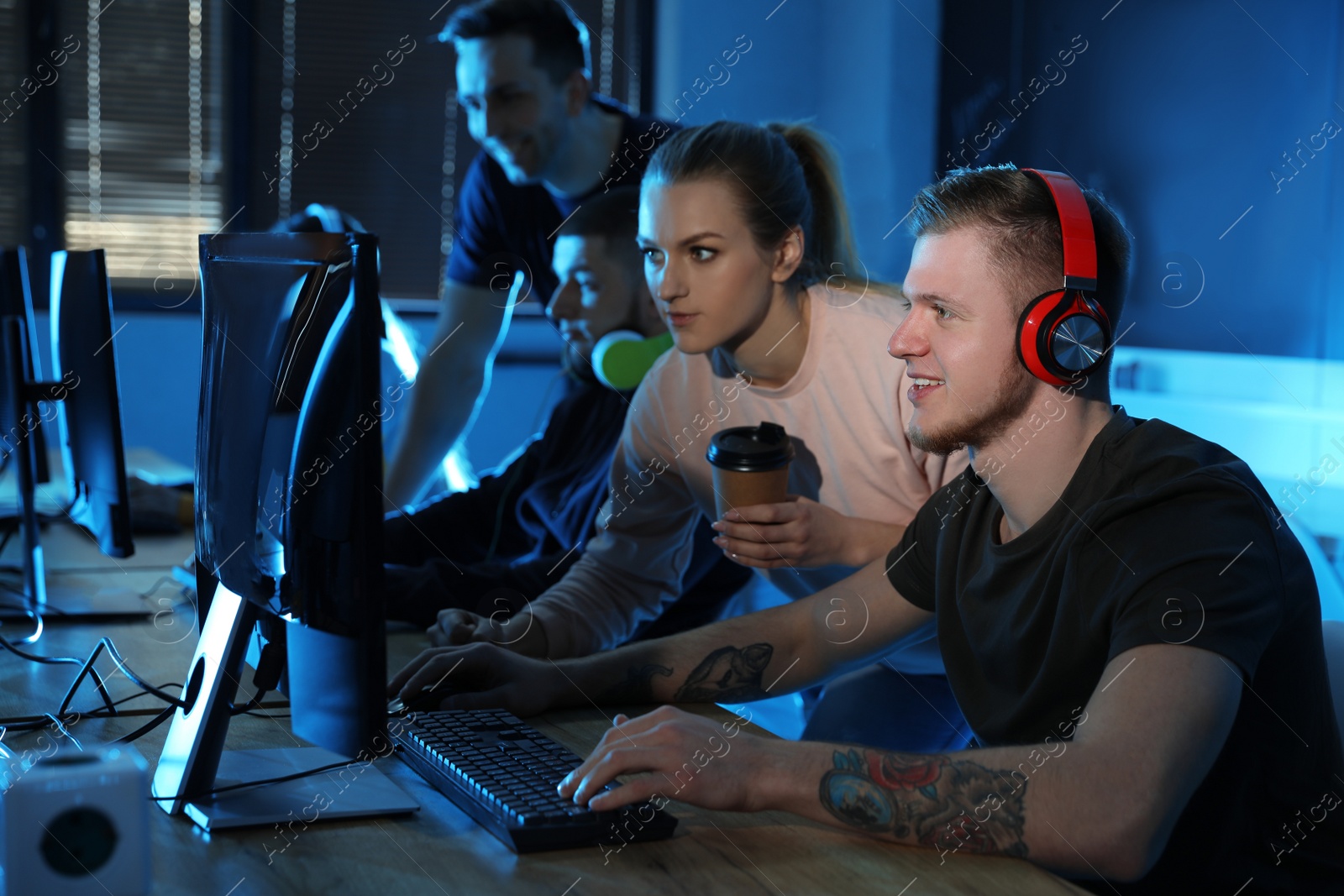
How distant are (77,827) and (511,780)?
34 centimetres

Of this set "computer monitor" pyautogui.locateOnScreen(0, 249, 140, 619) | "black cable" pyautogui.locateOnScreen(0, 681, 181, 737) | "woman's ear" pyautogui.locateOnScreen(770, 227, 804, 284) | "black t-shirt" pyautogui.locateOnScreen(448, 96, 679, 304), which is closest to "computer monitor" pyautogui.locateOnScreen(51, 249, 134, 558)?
"computer monitor" pyautogui.locateOnScreen(0, 249, 140, 619)

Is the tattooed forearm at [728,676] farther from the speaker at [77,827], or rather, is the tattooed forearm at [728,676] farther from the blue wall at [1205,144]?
the blue wall at [1205,144]

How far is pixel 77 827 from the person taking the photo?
724mm

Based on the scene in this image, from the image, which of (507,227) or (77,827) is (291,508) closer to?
(77,827)

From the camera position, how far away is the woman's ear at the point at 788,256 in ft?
5.49

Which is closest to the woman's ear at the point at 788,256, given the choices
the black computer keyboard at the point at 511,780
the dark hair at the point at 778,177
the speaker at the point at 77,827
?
the dark hair at the point at 778,177

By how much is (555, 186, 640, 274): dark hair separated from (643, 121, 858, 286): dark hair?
0.42 m

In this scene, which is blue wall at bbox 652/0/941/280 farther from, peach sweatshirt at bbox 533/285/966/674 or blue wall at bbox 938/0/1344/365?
peach sweatshirt at bbox 533/285/966/674

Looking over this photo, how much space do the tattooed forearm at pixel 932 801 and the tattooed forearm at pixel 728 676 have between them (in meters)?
0.40

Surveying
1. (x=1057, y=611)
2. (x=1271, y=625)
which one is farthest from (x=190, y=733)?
(x=1271, y=625)

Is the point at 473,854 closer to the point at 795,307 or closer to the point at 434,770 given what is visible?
the point at 434,770

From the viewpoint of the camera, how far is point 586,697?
50.4 inches

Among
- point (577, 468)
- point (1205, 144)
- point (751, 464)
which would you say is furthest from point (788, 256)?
point (1205, 144)

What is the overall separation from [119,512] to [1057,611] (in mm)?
1014
